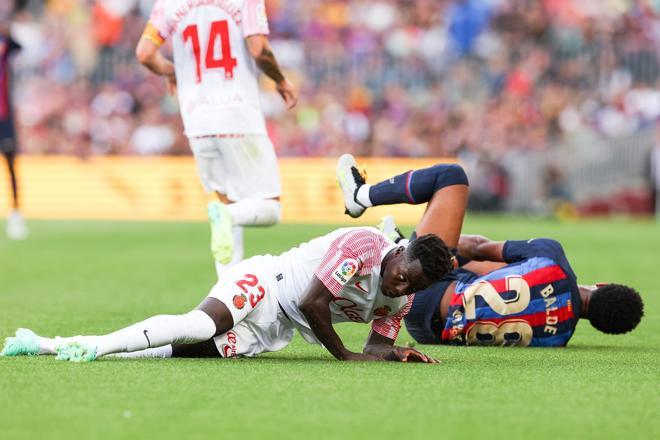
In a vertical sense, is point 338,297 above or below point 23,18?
below

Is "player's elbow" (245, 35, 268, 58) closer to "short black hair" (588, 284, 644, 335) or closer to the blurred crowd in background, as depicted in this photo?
"short black hair" (588, 284, 644, 335)

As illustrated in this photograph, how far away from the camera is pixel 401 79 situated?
27766 mm

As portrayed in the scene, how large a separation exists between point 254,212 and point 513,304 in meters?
2.62

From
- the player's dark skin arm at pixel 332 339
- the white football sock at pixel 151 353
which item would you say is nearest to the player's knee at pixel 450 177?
the player's dark skin arm at pixel 332 339

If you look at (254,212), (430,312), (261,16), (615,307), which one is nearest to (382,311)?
(430,312)

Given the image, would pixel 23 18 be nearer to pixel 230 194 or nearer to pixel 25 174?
pixel 25 174

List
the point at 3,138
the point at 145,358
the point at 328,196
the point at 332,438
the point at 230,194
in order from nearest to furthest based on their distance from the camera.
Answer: the point at 332,438, the point at 145,358, the point at 230,194, the point at 3,138, the point at 328,196

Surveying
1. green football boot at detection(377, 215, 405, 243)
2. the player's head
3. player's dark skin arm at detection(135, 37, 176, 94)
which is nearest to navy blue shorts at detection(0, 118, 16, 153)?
player's dark skin arm at detection(135, 37, 176, 94)

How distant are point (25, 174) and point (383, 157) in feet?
24.8

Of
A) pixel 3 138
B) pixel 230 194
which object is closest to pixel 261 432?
pixel 230 194

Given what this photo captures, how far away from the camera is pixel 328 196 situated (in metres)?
25.2

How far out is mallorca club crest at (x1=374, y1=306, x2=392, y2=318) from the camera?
680 centimetres

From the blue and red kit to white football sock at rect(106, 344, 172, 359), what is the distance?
179cm

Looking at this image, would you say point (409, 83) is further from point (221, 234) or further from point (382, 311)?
point (382, 311)
